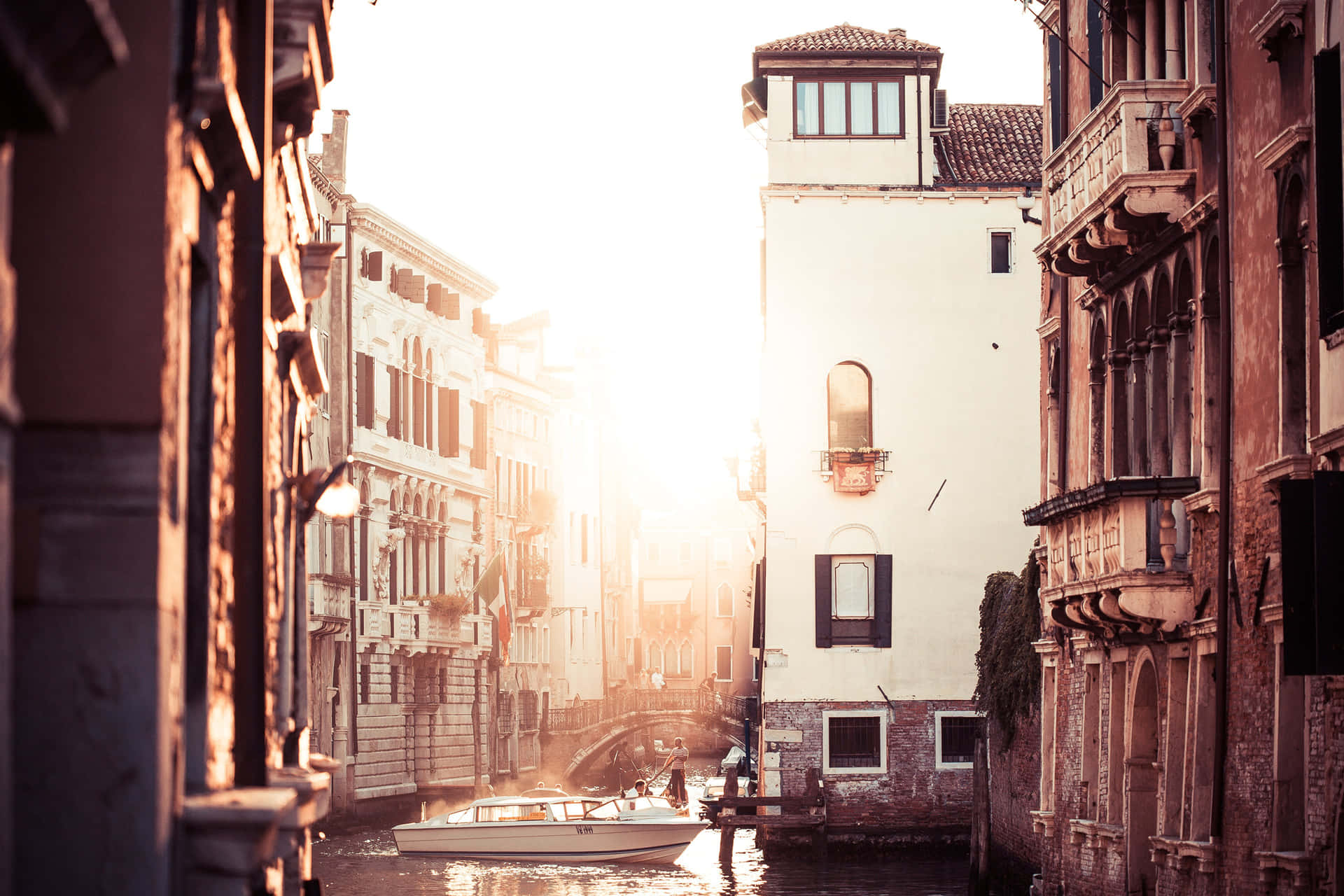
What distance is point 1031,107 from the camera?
120 ft

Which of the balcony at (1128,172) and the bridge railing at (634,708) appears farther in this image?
the bridge railing at (634,708)

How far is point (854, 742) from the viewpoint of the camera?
1289 inches

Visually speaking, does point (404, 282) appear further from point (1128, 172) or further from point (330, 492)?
point (330, 492)

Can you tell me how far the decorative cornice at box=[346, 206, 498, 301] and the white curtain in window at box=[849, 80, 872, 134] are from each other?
1192 centimetres

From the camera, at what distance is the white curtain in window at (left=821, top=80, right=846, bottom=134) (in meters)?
33.7

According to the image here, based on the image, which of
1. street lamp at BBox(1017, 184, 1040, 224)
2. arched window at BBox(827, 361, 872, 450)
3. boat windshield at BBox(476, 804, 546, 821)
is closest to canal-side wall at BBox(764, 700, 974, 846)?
arched window at BBox(827, 361, 872, 450)

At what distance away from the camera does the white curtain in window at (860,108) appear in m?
33.7

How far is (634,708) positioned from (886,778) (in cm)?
3172

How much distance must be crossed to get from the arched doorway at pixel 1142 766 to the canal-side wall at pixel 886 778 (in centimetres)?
1579

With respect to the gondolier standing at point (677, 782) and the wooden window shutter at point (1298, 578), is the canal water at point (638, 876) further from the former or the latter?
the wooden window shutter at point (1298, 578)

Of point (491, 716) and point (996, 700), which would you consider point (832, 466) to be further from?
point (491, 716)

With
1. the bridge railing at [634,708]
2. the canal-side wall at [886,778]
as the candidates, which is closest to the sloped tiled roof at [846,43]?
the canal-side wall at [886,778]

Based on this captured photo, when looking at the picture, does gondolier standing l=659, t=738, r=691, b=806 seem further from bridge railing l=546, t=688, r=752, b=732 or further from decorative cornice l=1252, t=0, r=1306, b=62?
decorative cornice l=1252, t=0, r=1306, b=62

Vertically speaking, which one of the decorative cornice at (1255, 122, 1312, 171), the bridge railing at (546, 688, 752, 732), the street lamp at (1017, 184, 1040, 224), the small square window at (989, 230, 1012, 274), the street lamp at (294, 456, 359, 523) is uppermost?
the street lamp at (1017, 184, 1040, 224)
